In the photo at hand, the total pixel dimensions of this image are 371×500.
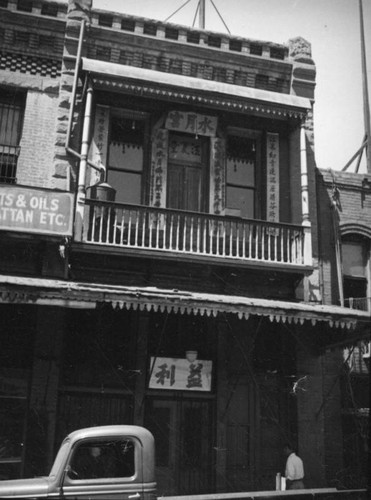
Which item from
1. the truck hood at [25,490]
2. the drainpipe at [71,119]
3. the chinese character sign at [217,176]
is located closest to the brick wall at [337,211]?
the chinese character sign at [217,176]

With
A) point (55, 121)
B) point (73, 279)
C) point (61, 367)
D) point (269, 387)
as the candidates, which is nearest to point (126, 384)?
point (61, 367)

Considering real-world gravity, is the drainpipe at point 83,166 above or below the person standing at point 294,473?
above

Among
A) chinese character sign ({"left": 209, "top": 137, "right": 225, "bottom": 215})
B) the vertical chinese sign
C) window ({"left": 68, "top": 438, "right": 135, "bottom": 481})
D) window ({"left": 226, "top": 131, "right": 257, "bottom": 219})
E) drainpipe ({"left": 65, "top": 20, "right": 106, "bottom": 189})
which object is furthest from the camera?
window ({"left": 226, "top": 131, "right": 257, "bottom": 219})

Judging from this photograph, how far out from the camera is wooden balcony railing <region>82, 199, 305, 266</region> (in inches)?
443

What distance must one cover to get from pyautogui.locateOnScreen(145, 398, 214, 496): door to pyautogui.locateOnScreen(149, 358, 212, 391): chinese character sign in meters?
0.33

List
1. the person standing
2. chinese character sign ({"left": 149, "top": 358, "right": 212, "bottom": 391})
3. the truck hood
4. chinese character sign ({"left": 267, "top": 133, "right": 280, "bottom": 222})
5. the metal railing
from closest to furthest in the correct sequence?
the truck hood
the person standing
chinese character sign ({"left": 149, "top": 358, "right": 212, "bottom": 391})
the metal railing
chinese character sign ({"left": 267, "top": 133, "right": 280, "bottom": 222})

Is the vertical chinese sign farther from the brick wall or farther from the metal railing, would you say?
the metal railing

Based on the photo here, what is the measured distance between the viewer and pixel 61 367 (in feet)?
35.4

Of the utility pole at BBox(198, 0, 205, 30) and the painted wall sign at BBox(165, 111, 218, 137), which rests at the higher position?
the utility pole at BBox(198, 0, 205, 30)

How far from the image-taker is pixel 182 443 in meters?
11.1

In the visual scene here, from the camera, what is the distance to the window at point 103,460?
573cm

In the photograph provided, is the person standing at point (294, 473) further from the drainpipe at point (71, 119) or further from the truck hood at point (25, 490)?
the drainpipe at point (71, 119)

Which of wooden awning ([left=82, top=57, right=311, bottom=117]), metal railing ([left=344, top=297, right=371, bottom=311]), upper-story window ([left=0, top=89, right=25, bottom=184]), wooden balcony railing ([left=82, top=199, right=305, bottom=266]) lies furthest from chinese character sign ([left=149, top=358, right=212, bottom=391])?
wooden awning ([left=82, top=57, right=311, bottom=117])

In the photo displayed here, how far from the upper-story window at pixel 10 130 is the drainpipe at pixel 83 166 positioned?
1.69 m
